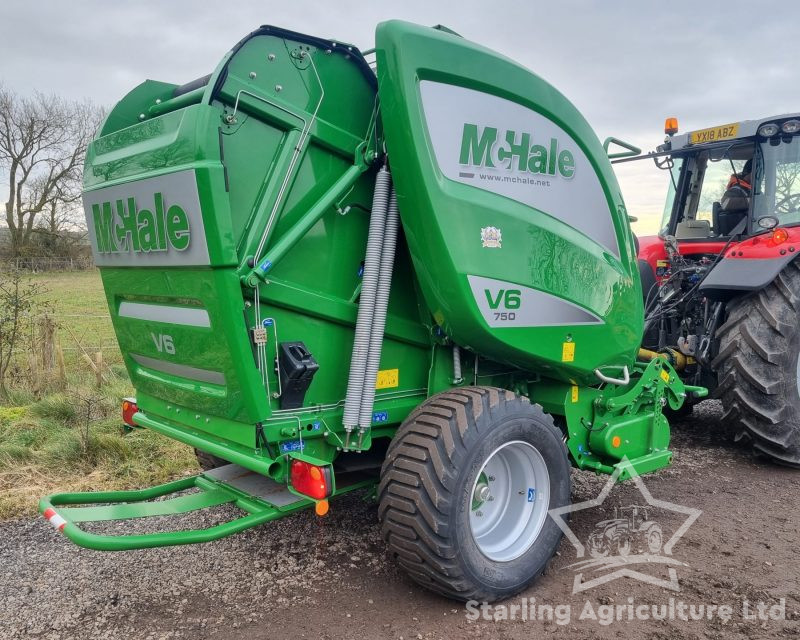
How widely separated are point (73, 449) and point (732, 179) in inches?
226

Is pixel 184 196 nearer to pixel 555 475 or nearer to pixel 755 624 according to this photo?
pixel 555 475

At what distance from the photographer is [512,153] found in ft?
10.2

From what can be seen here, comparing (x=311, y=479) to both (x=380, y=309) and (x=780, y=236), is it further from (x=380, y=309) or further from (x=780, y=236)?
(x=780, y=236)

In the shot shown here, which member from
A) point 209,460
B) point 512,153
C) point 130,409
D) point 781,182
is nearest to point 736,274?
point 781,182

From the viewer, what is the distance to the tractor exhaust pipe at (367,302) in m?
2.89

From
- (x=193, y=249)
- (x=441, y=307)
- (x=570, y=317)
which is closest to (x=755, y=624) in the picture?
(x=570, y=317)

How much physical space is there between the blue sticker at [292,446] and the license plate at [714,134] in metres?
4.44

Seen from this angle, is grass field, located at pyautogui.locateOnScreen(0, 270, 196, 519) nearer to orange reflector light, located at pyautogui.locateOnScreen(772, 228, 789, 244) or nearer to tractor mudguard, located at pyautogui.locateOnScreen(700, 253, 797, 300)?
tractor mudguard, located at pyautogui.locateOnScreen(700, 253, 797, 300)

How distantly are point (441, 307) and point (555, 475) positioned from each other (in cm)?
108

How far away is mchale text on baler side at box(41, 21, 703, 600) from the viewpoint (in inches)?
104

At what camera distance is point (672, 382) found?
4250mm

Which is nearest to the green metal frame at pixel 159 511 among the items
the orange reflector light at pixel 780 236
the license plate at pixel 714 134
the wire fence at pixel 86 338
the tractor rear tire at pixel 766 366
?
the tractor rear tire at pixel 766 366

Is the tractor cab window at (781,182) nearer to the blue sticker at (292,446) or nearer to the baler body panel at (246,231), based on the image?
the baler body panel at (246,231)

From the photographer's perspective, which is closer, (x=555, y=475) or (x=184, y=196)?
(x=184, y=196)
